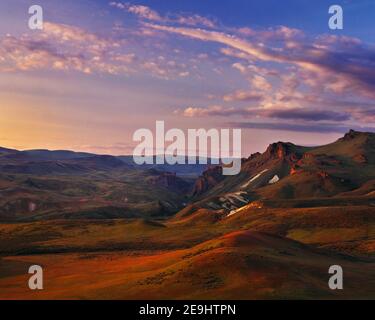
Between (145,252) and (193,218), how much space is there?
73082 mm

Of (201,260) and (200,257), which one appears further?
(200,257)

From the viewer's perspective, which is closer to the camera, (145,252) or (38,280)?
(38,280)

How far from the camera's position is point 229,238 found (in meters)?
73.8

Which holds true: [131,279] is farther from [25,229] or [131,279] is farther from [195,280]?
[25,229]

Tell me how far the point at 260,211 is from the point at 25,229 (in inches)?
3164

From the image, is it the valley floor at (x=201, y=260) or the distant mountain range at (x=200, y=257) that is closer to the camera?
the valley floor at (x=201, y=260)

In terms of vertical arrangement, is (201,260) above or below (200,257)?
below

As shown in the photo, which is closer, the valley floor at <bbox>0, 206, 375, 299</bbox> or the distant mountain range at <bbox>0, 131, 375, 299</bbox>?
the valley floor at <bbox>0, 206, 375, 299</bbox>
